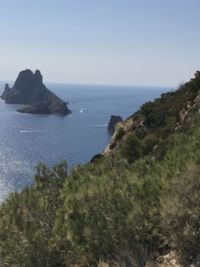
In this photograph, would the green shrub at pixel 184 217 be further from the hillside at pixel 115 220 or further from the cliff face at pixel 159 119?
the cliff face at pixel 159 119

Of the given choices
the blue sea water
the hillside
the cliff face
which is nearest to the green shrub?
the hillside

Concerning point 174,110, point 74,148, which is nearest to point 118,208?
point 174,110

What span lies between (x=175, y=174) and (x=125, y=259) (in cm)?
163

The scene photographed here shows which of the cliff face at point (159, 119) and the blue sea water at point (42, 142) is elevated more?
the cliff face at point (159, 119)

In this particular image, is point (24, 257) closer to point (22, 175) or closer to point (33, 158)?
point (22, 175)

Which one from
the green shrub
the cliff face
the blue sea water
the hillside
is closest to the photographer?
the green shrub

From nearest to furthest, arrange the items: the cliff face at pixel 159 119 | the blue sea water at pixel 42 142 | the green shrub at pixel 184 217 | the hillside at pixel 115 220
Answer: the green shrub at pixel 184 217 < the hillside at pixel 115 220 < the cliff face at pixel 159 119 < the blue sea water at pixel 42 142

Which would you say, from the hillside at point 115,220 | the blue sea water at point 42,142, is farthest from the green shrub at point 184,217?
the blue sea water at point 42,142

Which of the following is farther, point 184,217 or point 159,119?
point 159,119

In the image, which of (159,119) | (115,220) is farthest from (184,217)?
(159,119)

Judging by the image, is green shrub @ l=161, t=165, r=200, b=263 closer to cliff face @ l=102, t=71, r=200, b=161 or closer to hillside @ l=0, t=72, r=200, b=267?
hillside @ l=0, t=72, r=200, b=267

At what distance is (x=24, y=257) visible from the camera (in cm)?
979

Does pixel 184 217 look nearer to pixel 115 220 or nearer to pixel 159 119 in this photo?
pixel 115 220

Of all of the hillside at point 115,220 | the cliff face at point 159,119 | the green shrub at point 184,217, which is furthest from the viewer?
the cliff face at point 159,119
